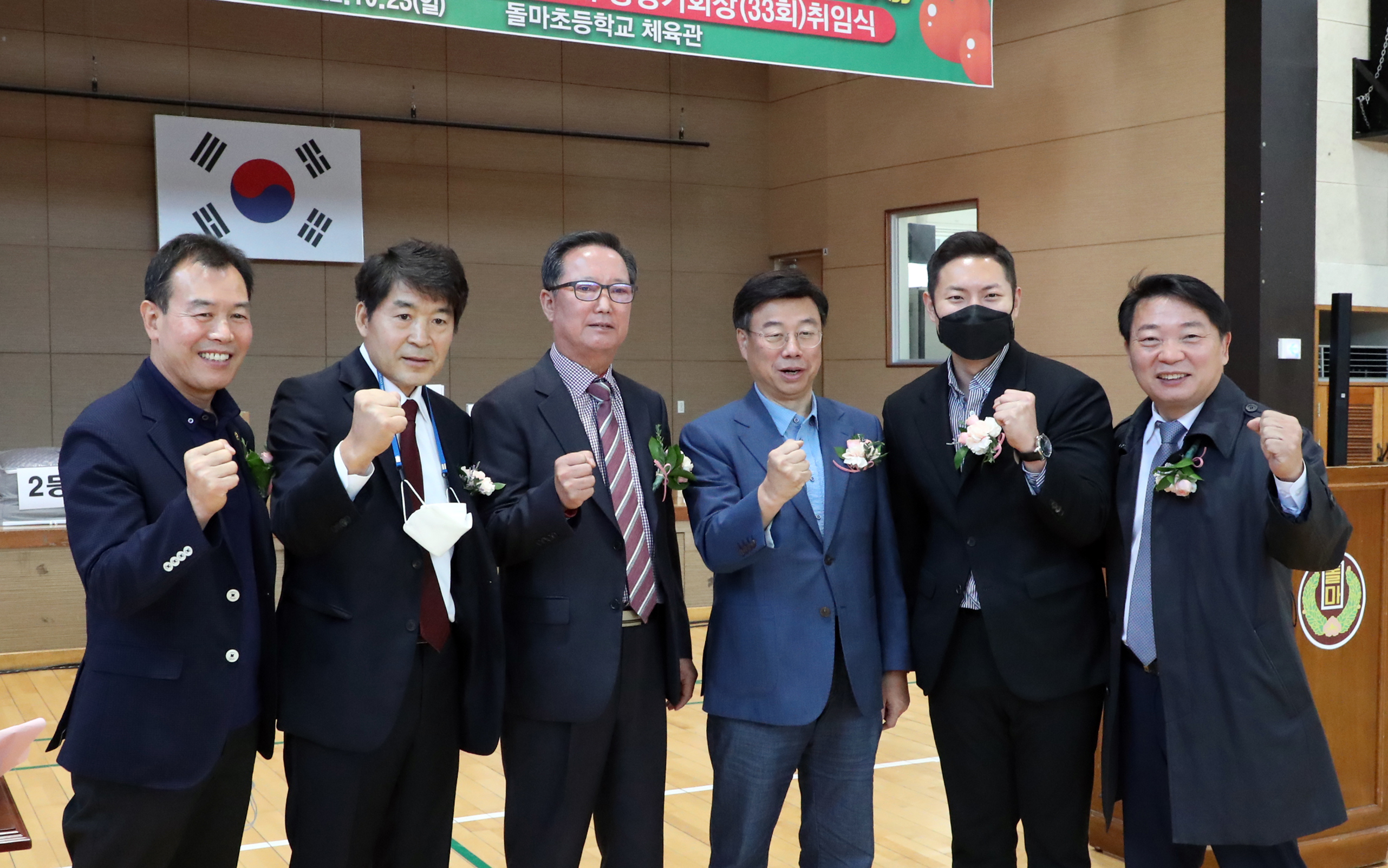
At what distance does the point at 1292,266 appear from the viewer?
6535 millimetres

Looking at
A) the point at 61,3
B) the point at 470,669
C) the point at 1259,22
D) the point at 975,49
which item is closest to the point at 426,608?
the point at 470,669

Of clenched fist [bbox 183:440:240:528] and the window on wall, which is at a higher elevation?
the window on wall

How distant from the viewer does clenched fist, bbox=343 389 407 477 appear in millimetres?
2102

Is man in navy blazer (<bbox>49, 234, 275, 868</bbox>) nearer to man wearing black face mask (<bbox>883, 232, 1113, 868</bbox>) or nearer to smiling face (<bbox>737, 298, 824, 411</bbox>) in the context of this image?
smiling face (<bbox>737, 298, 824, 411</bbox>)

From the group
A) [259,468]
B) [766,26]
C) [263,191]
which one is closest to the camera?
[259,468]

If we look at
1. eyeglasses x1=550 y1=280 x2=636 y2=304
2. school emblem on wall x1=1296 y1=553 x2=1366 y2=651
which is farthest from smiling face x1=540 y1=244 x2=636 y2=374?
school emblem on wall x1=1296 y1=553 x2=1366 y2=651

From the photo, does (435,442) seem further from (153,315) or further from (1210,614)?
(1210,614)

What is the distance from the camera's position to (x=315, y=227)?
30.6ft

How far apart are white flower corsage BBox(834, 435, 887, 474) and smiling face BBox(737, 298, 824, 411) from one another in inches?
6.5

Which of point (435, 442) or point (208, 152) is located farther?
point (208, 152)

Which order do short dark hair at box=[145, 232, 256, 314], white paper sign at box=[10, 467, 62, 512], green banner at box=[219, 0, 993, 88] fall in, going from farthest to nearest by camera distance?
white paper sign at box=[10, 467, 62, 512], green banner at box=[219, 0, 993, 88], short dark hair at box=[145, 232, 256, 314]

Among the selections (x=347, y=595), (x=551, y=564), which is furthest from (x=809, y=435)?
(x=347, y=595)

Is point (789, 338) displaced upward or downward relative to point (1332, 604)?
upward

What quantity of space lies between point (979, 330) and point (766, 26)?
11.7 feet
